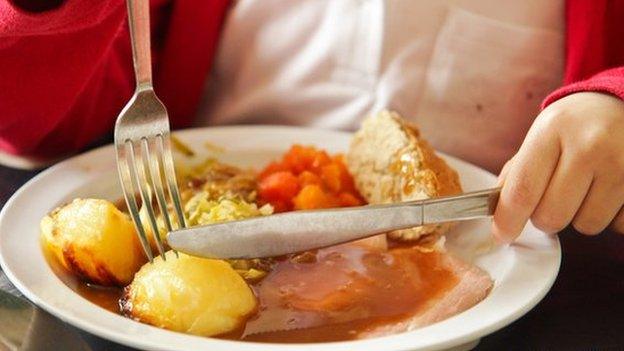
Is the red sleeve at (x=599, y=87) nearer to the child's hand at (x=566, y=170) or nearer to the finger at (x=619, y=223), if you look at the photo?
the child's hand at (x=566, y=170)

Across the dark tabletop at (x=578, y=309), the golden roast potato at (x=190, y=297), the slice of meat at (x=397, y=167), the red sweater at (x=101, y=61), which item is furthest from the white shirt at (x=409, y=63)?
the golden roast potato at (x=190, y=297)

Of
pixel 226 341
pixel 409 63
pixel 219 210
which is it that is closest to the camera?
pixel 226 341

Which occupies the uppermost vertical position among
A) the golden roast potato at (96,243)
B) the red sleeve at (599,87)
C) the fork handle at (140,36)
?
the fork handle at (140,36)

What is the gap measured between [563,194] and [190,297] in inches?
14.5

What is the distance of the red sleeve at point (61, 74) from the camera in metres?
0.93

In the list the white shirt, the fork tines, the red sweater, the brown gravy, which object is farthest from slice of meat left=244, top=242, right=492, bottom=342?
the white shirt

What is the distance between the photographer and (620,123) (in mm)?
865

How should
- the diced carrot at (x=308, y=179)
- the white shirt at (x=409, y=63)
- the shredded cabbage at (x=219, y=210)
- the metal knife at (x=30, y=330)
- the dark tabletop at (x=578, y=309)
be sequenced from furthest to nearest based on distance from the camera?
the white shirt at (x=409, y=63), the diced carrot at (x=308, y=179), the shredded cabbage at (x=219, y=210), the dark tabletop at (x=578, y=309), the metal knife at (x=30, y=330)

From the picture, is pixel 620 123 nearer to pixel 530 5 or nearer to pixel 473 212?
pixel 473 212

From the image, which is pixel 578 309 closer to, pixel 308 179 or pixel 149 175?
pixel 308 179

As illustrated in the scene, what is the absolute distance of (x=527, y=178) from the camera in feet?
2.79

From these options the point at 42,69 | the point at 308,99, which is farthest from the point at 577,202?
the point at 42,69

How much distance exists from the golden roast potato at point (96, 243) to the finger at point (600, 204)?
0.44 m

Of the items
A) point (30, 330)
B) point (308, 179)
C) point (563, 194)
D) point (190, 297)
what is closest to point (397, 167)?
point (308, 179)
